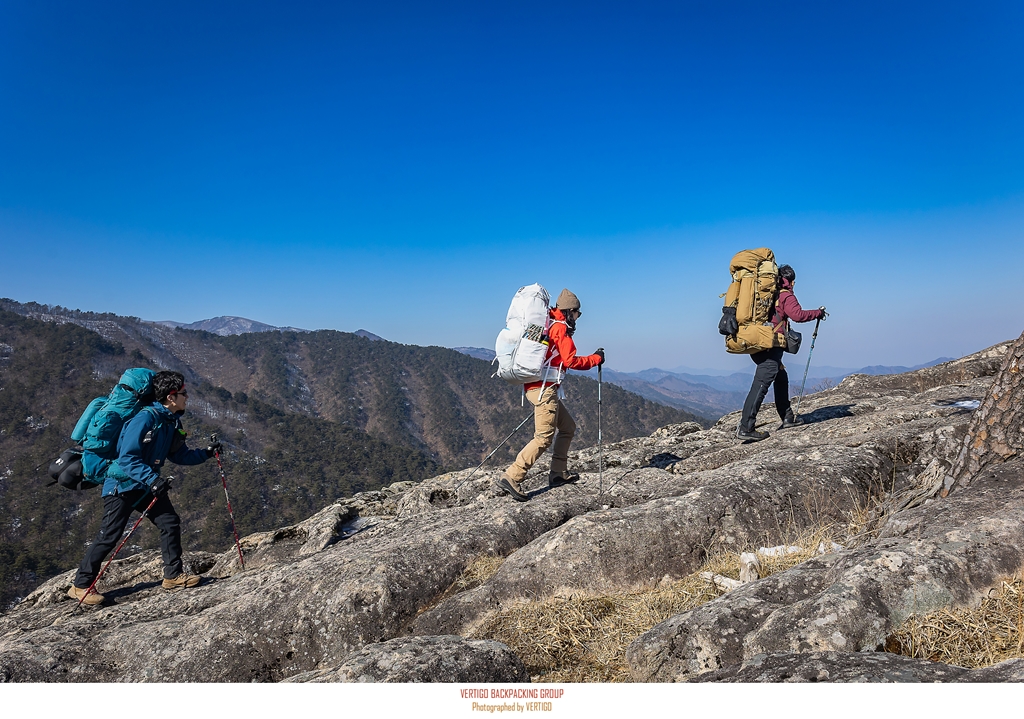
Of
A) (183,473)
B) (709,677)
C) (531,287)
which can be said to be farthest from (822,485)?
(183,473)

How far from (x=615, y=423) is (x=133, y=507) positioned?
136 meters

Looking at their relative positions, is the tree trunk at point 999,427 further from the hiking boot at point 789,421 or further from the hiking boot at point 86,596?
the hiking boot at point 86,596

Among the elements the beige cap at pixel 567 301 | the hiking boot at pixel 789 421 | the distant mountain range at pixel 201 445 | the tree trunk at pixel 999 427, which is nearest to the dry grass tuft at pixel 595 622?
the tree trunk at pixel 999 427

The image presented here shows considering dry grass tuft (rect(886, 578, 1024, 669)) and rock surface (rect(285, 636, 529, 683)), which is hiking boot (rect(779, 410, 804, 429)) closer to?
dry grass tuft (rect(886, 578, 1024, 669))

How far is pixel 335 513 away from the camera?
10.1 metres

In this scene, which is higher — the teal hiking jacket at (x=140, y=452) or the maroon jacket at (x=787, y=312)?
the maroon jacket at (x=787, y=312)

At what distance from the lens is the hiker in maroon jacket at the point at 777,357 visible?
9828mm

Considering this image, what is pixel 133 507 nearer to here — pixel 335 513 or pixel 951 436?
pixel 335 513

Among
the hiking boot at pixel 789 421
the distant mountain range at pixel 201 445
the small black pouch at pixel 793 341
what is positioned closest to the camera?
the small black pouch at pixel 793 341

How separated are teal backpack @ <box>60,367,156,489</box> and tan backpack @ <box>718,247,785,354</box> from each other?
9.30m

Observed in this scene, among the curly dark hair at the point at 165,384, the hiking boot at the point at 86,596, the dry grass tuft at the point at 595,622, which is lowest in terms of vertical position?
the hiking boot at the point at 86,596

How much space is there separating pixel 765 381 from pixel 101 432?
34.0 feet

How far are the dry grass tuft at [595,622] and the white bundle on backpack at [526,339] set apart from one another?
11.9 ft

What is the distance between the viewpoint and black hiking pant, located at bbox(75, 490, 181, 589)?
7.38 metres
